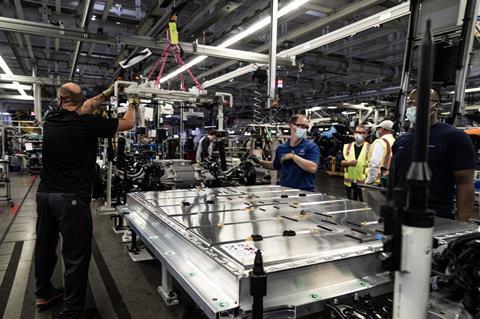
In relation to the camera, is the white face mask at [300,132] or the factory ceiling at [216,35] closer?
the white face mask at [300,132]

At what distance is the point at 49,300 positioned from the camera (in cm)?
271

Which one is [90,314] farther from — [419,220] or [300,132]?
[419,220]

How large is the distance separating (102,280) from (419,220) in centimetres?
330

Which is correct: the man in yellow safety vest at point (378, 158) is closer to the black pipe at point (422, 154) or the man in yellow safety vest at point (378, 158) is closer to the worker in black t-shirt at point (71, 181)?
the worker in black t-shirt at point (71, 181)

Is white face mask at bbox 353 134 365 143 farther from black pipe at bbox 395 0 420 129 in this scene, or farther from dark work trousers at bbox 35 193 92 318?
dark work trousers at bbox 35 193 92 318

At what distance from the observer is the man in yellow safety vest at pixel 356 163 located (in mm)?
5701

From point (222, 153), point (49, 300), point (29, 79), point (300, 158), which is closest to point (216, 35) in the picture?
point (222, 153)

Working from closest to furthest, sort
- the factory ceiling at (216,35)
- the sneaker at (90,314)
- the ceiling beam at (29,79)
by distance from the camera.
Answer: the sneaker at (90,314) < the factory ceiling at (216,35) < the ceiling beam at (29,79)

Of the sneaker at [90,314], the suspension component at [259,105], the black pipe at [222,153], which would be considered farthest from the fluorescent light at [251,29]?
the sneaker at [90,314]

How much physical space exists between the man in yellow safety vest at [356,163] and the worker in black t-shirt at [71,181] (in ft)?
14.3

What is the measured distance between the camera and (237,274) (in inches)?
47.2

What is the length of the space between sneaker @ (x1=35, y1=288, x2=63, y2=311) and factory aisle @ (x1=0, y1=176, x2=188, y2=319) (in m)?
0.04

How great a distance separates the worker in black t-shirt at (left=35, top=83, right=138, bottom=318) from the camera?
91.7 inches

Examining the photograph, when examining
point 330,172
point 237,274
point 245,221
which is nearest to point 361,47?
point 330,172
